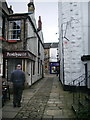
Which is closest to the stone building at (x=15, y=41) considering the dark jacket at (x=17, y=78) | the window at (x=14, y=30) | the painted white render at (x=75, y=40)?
the window at (x=14, y=30)

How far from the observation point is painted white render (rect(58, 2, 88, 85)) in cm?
1183

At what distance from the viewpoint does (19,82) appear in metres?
7.02

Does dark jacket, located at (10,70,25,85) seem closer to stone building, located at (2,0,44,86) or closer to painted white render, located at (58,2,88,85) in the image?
stone building, located at (2,0,44,86)

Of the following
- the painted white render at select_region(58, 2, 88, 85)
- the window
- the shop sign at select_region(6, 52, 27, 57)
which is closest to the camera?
the painted white render at select_region(58, 2, 88, 85)

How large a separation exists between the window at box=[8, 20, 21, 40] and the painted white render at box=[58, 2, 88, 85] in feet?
12.9

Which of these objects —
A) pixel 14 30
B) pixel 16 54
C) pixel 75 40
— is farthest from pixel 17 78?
pixel 14 30

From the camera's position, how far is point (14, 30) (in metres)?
13.1

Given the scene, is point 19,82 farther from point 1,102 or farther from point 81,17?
point 81,17

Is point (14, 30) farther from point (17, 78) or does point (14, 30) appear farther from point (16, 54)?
point (17, 78)

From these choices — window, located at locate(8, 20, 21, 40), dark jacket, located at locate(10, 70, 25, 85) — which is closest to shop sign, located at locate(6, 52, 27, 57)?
window, located at locate(8, 20, 21, 40)

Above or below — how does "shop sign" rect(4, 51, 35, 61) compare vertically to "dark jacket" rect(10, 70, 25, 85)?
above

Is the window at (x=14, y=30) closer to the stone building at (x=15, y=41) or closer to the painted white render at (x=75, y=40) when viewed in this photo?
the stone building at (x=15, y=41)

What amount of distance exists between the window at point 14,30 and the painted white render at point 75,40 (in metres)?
3.94

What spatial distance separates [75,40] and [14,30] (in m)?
5.22
